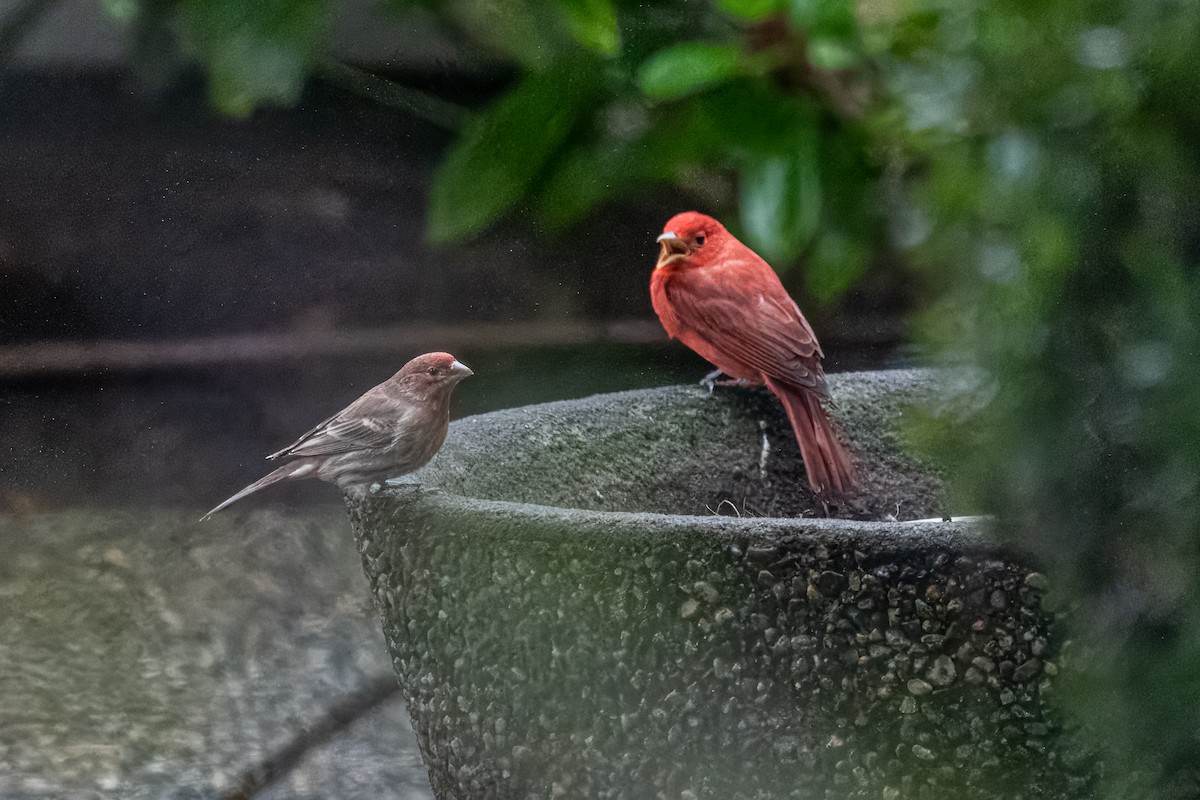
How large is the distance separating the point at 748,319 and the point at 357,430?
10.9 inches

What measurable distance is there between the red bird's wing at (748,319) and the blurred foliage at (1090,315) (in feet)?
1.80

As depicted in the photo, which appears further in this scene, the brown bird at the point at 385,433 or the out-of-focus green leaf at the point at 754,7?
the brown bird at the point at 385,433

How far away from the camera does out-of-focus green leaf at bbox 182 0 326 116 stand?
1.10 feet

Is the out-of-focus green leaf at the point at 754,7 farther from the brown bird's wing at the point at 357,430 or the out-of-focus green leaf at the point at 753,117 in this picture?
the brown bird's wing at the point at 357,430

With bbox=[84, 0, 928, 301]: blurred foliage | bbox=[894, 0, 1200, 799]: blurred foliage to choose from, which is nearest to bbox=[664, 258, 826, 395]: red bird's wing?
bbox=[84, 0, 928, 301]: blurred foliage

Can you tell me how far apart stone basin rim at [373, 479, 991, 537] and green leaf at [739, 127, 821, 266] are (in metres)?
0.10

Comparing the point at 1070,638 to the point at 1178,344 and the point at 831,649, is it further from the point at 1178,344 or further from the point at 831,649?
the point at 831,649

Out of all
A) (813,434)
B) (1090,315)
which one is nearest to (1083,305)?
(1090,315)

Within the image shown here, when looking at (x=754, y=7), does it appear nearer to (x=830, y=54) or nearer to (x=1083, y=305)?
(x=830, y=54)

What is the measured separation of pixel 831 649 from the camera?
1.37 feet

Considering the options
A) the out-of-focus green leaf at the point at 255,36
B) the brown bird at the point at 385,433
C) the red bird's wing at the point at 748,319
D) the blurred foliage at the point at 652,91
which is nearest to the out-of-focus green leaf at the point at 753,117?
the blurred foliage at the point at 652,91

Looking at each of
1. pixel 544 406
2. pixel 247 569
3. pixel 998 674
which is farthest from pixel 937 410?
pixel 247 569

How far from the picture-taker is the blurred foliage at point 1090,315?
0.48ft

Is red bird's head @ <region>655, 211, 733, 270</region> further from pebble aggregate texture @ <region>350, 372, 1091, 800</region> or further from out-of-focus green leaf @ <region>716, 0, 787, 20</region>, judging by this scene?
out-of-focus green leaf @ <region>716, 0, 787, 20</region>
